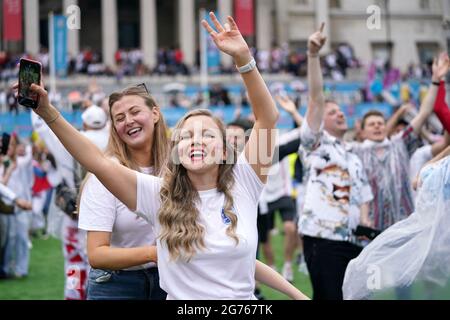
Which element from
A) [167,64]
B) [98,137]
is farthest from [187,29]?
[98,137]

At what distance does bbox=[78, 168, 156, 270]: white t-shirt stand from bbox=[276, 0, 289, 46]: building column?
183 feet

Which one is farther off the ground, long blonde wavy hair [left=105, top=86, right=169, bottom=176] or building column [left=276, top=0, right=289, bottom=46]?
building column [left=276, top=0, right=289, bottom=46]

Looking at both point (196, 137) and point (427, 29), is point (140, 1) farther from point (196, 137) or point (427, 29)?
point (196, 137)

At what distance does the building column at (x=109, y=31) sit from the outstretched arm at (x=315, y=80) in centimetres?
5012

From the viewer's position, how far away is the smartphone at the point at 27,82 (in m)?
3.67

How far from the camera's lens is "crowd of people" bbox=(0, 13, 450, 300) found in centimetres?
371

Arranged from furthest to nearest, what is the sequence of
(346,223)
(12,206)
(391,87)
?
(391,87) < (12,206) < (346,223)

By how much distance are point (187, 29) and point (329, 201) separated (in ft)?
165

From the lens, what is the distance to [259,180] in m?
3.87

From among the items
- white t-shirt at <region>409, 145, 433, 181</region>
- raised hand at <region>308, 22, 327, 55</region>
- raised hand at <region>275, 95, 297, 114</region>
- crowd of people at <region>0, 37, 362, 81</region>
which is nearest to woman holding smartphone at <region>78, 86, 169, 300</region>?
raised hand at <region>308, 22, 327, 55</region>

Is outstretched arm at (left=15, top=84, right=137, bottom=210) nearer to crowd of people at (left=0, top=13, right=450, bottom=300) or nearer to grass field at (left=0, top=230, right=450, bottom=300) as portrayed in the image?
crowd of people at (left=0, top=13, right=450, bottom=300)

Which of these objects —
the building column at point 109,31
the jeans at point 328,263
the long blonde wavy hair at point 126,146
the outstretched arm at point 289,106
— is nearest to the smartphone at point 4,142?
the outstretched arm at point 289,106
